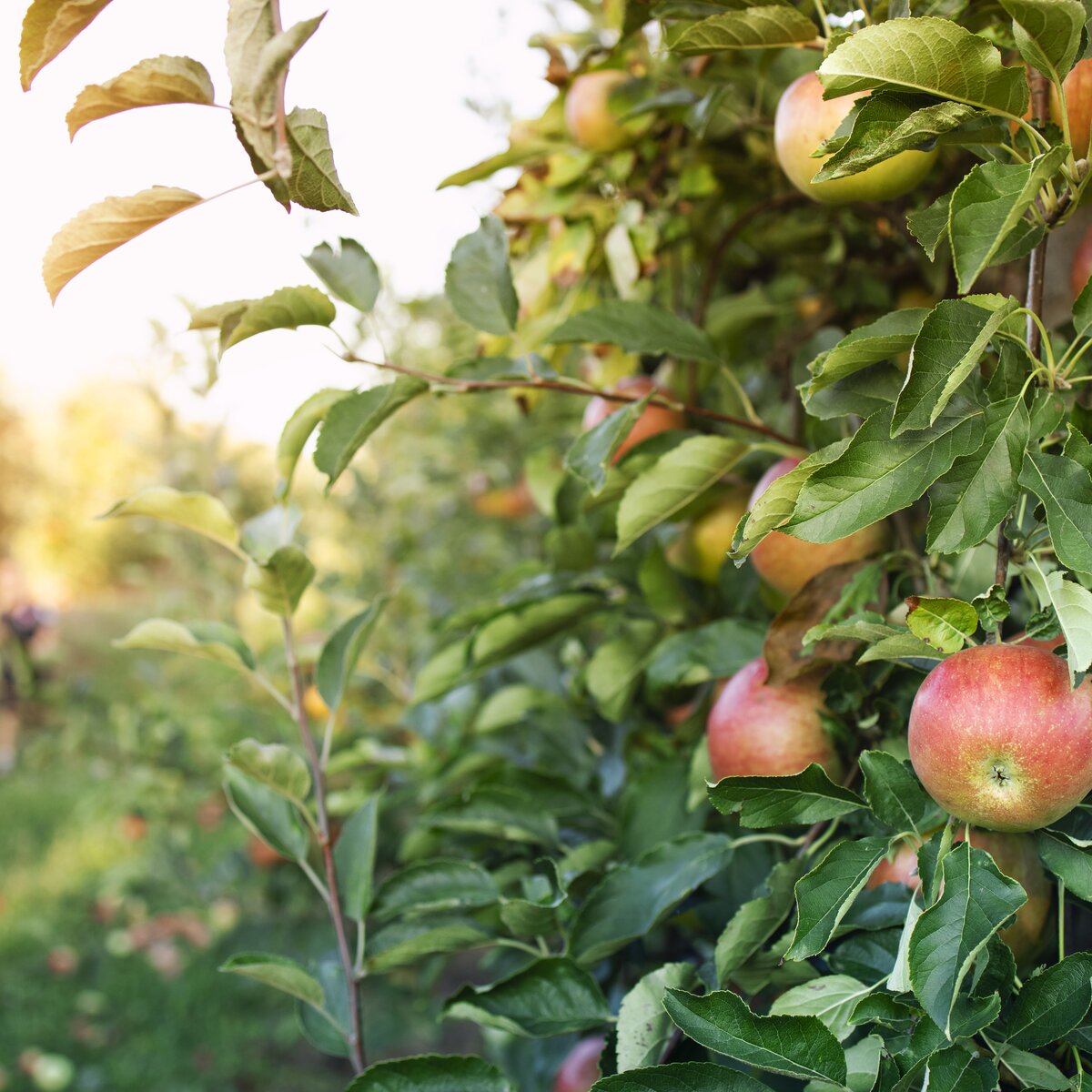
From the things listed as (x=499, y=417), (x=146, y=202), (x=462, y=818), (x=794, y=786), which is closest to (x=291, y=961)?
(x=462, y=818)

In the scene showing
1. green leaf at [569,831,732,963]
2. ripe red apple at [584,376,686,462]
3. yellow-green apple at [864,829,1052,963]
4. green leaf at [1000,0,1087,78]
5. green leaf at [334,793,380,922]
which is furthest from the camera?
ripe red apple at [584,376,686,462]

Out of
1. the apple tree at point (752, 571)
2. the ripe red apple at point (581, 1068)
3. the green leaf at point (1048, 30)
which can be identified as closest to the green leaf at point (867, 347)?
the apple tree at point (752, 571)

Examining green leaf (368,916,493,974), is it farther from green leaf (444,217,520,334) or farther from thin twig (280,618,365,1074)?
green leaf (444,217,520,334)

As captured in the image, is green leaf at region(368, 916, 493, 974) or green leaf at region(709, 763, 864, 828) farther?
green leaf at region(368, 916, 493, 974)

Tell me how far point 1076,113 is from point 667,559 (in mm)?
452

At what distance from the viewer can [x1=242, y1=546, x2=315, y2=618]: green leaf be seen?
67 centimetres

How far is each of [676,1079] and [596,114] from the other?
0.78 meters

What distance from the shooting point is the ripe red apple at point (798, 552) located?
0.64m

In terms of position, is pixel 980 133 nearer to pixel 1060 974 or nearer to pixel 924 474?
pixel 924 474

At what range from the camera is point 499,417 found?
88.7 inches

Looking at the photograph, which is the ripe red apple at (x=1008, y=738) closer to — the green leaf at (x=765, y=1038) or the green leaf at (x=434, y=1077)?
the green leaf at (x=765, y=1038)

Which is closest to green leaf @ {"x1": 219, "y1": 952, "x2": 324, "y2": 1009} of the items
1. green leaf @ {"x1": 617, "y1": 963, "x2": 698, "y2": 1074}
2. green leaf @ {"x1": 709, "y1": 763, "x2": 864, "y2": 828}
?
green leaf @ {"x1": 617, "y1": 963, "x2": 698, "y2": 1074}

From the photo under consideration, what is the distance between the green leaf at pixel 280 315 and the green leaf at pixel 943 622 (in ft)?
1.22

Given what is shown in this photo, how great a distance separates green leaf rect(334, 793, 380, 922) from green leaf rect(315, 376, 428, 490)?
0.87 feet
